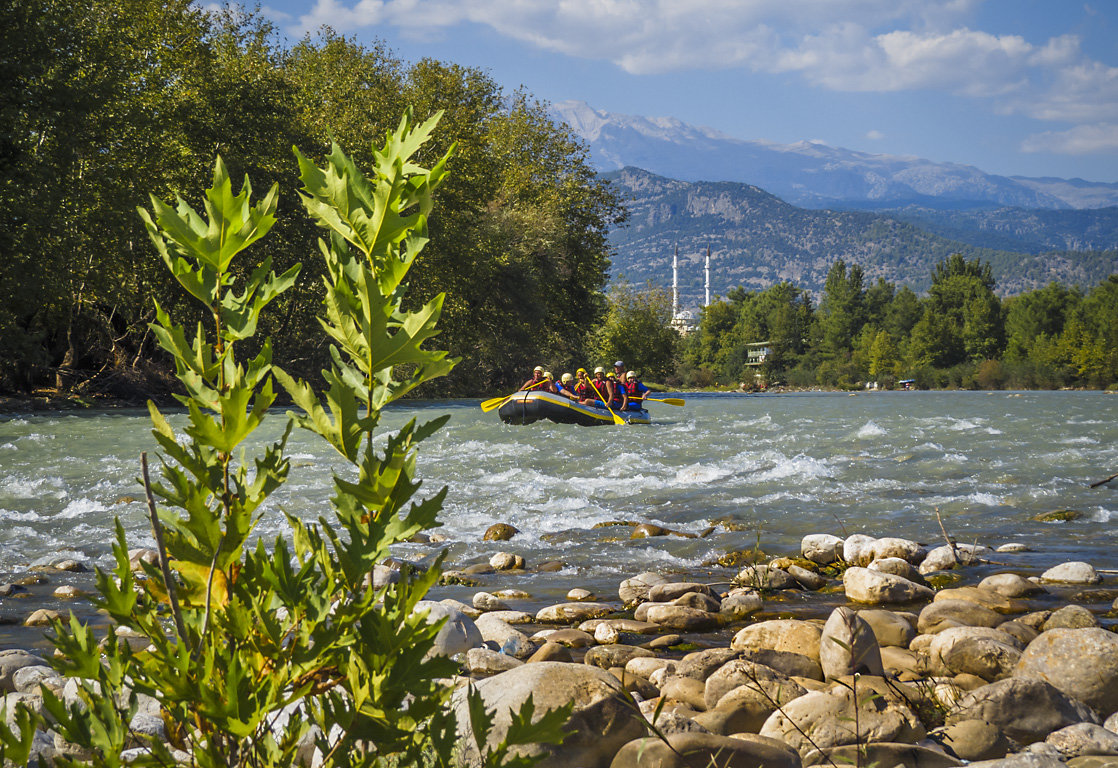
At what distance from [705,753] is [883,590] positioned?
4534 mm

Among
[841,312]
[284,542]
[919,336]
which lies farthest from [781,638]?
[841,312]

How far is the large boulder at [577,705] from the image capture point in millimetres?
3484

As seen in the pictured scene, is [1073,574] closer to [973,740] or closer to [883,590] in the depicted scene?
[883,590]

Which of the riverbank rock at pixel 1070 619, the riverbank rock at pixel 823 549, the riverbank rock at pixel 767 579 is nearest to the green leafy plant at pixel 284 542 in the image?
the riverbank rock at pixel 1070 619

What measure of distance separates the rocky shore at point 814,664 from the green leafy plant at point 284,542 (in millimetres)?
570

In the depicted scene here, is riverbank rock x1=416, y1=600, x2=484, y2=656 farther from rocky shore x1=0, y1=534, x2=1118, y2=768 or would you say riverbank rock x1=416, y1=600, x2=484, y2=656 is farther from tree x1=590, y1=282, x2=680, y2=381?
tree x1=590, y1=282, x2=680, y2=381

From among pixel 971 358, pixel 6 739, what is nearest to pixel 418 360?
pixel 6 739

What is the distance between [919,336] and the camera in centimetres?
10200

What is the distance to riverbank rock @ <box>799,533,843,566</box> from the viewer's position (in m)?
8.67

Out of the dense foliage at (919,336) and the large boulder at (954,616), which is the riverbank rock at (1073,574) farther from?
the dense foliage at (919,336)

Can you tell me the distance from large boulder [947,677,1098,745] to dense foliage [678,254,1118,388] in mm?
78169

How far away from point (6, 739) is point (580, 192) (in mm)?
44262

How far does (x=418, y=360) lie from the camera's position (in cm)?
110

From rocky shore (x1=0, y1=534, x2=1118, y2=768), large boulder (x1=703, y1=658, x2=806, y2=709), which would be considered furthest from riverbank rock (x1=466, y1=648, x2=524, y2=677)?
large boulder (x1=703, y1=658, x2=806, y2=709)
